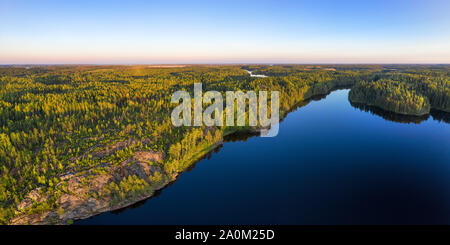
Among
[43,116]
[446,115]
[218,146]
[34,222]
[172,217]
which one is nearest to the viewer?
[34,222]

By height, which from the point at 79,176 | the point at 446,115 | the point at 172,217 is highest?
the point at 446,115

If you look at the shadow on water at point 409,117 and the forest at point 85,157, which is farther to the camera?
the shadow on water at point 409,117

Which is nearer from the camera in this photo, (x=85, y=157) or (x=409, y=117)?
(x=85, y=157)

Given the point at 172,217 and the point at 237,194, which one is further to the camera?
the point at 237,194

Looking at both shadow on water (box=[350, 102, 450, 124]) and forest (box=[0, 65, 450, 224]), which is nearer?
forest (box=[0, 65, 450, 224])

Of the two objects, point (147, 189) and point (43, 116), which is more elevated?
point (43, 116)

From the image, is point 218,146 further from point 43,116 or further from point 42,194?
point 43,116

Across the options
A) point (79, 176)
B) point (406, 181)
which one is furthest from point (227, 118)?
point (406, 181)

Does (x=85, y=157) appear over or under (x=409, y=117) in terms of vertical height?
under

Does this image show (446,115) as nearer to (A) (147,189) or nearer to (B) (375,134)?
(B) (375,134)

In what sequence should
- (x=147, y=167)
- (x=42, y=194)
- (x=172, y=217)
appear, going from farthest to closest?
1. (x=147, y=167)
2. (x=172, y=217)
3. (x=42, y=194)
